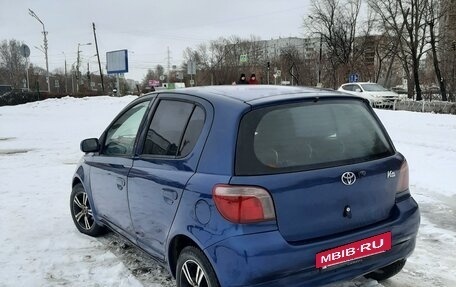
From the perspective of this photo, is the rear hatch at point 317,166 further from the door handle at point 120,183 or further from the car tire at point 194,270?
the door handle at point 120,183

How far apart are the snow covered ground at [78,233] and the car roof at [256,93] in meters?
1.42

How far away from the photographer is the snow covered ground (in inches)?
161

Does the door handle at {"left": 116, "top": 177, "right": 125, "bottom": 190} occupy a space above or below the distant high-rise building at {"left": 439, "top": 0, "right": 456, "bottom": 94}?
below

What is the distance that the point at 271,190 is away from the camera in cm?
281

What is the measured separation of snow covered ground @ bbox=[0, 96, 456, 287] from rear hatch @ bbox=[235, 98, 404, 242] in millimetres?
740

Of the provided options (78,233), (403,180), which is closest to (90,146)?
(78,233)

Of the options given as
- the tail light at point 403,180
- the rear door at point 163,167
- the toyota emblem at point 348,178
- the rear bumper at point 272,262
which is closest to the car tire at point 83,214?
the rear door at point 163,167

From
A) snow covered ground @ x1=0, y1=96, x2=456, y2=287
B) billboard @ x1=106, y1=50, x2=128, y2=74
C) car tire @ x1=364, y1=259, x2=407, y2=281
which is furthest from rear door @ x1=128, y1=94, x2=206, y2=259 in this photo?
billboard @ x1=106, y1=50, x2=128, y2=74

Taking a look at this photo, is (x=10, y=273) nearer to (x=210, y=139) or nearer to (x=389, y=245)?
(x=210, y=139)

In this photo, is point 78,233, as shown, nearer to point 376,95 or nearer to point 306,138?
point 306,138

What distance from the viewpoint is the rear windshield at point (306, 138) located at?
2.92 metres

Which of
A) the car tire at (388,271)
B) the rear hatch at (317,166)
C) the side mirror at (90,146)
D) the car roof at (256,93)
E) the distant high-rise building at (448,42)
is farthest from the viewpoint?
the distant high-rise building at (448,42)

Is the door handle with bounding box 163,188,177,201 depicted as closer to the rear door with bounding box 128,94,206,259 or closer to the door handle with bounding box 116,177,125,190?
the rear door with bounding box 128,94,206,259

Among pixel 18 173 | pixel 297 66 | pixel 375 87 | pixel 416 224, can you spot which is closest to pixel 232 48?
pixel 297 66
